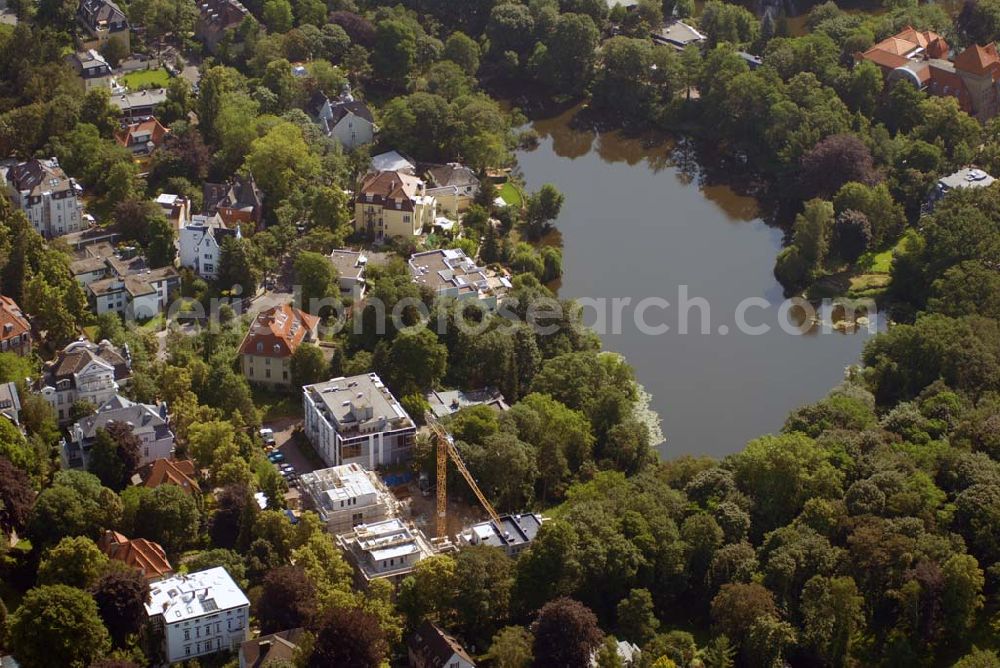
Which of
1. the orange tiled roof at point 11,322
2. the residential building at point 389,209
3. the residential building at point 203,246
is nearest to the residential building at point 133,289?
the residential building at point 203,246

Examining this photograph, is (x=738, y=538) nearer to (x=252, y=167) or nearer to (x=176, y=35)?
(x=252, y=167)

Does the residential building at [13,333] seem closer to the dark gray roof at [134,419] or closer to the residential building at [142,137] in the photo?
the dark gray roof at [134,419]

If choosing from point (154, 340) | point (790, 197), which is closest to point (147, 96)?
point (154, 340)

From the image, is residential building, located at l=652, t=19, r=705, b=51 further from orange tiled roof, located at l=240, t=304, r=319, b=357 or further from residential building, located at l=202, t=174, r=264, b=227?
orange tiled roof, located at l=240, t=304, r=319, b=357

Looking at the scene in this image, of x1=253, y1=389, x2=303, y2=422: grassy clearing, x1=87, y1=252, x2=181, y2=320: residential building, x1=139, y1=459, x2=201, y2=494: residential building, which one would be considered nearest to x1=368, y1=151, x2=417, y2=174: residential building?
x1=87, y1=252, x2=181, y2=320: residential building

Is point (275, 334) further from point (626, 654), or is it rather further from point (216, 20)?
point (216, 20)
